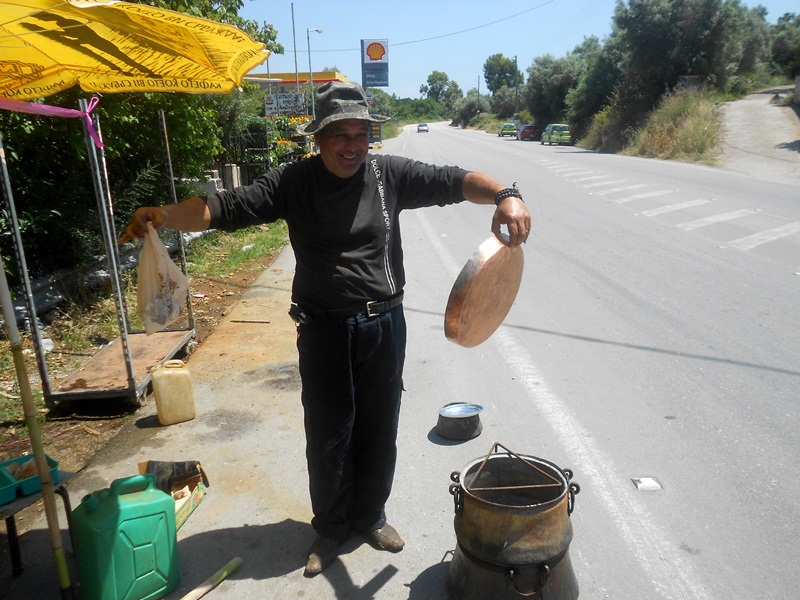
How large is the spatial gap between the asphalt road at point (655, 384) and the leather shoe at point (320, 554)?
3.80 feet

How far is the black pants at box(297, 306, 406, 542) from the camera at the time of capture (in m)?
2.99

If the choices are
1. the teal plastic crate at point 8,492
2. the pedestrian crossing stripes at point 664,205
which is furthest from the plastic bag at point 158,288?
the pedestrian crossing stripes at point 664,205

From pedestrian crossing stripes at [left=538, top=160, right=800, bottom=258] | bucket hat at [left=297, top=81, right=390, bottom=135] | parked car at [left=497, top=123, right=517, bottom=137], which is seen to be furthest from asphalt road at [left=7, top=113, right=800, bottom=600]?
parked car at [left=497, top=123, right=517, bottom=137]

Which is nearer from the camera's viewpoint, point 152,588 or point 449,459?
point 152,588

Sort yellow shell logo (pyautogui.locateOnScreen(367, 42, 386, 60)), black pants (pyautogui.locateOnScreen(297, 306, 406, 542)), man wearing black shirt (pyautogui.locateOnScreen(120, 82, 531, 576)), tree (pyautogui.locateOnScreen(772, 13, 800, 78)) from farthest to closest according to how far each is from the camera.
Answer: yellow shell logo (pyautogui.locateOnScreen(367, 42, 386, 60)) → tree (pyautogui.locateOnScreen(772, 13, 800, 78)) → black pants (pyautogui.locateOnScreen(297, 306, 406, 542)) → man wearing black shirt (pyautogui.locateOnScreen(120, 82, 531, 576))

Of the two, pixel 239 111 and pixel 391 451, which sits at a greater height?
pixel 239 111

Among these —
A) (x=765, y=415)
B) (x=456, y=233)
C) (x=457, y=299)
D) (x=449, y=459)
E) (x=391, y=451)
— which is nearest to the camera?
(x=457, y=299)

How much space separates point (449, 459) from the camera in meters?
4.07

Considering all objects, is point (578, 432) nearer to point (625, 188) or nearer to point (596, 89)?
point (625, 188)

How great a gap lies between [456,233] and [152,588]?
31.4 ft

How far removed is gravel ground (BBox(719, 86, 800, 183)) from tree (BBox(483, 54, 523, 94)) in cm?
10273

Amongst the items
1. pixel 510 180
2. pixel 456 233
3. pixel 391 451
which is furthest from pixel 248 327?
pixel 510 180

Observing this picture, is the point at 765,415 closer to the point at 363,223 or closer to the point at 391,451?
the point at 391,451

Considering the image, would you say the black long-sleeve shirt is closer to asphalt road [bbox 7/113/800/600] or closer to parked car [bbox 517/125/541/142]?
asphalt road [bbox 7/113/800/600]
